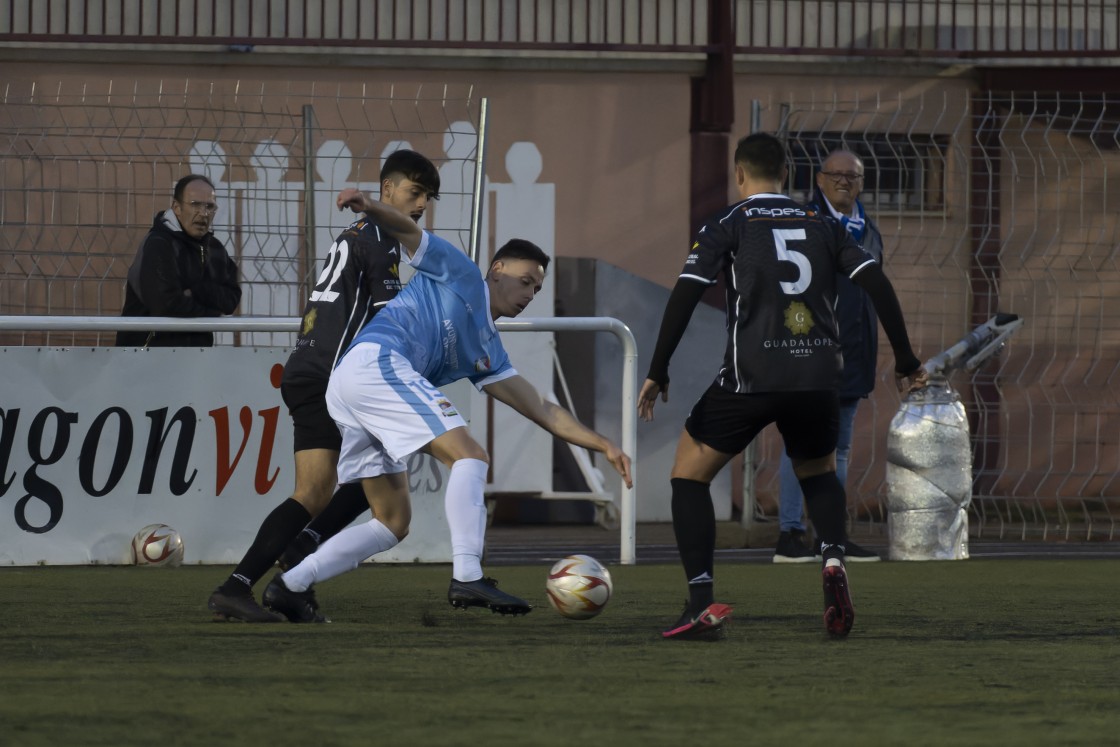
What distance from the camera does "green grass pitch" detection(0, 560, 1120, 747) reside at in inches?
143

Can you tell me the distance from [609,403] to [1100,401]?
380 cm

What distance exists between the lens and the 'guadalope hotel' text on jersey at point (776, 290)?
553cm

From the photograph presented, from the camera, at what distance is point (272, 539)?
601 centimetres

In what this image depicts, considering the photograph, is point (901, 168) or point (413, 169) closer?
point (413, 169)

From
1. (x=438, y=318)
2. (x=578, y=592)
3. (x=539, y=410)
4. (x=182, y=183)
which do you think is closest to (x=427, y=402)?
(x=438, y=318)

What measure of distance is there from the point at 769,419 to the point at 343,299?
166cm

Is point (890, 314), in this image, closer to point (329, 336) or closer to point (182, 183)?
point (329, 336)

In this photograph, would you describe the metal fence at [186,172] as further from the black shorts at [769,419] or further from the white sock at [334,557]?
the black shorts at [769,419]

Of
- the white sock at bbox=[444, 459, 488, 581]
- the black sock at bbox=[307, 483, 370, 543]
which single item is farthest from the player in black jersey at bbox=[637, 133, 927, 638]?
the black sock at bbox=[307, 483, 370, 543]

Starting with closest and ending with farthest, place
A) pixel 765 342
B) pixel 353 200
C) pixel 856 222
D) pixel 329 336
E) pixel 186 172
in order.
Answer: pixel 353 200, pixel 765 342, pixel 329 336, pixel 856 222, pixel 186 172

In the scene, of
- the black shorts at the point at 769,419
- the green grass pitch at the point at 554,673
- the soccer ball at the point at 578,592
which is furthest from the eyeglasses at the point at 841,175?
the soccer ball at the point at 578,592

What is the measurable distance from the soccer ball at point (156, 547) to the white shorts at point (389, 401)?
2.96 meters

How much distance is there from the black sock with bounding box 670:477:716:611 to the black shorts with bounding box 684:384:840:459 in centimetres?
17

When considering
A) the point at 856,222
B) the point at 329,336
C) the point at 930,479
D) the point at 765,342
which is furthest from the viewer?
the point at 930,479
